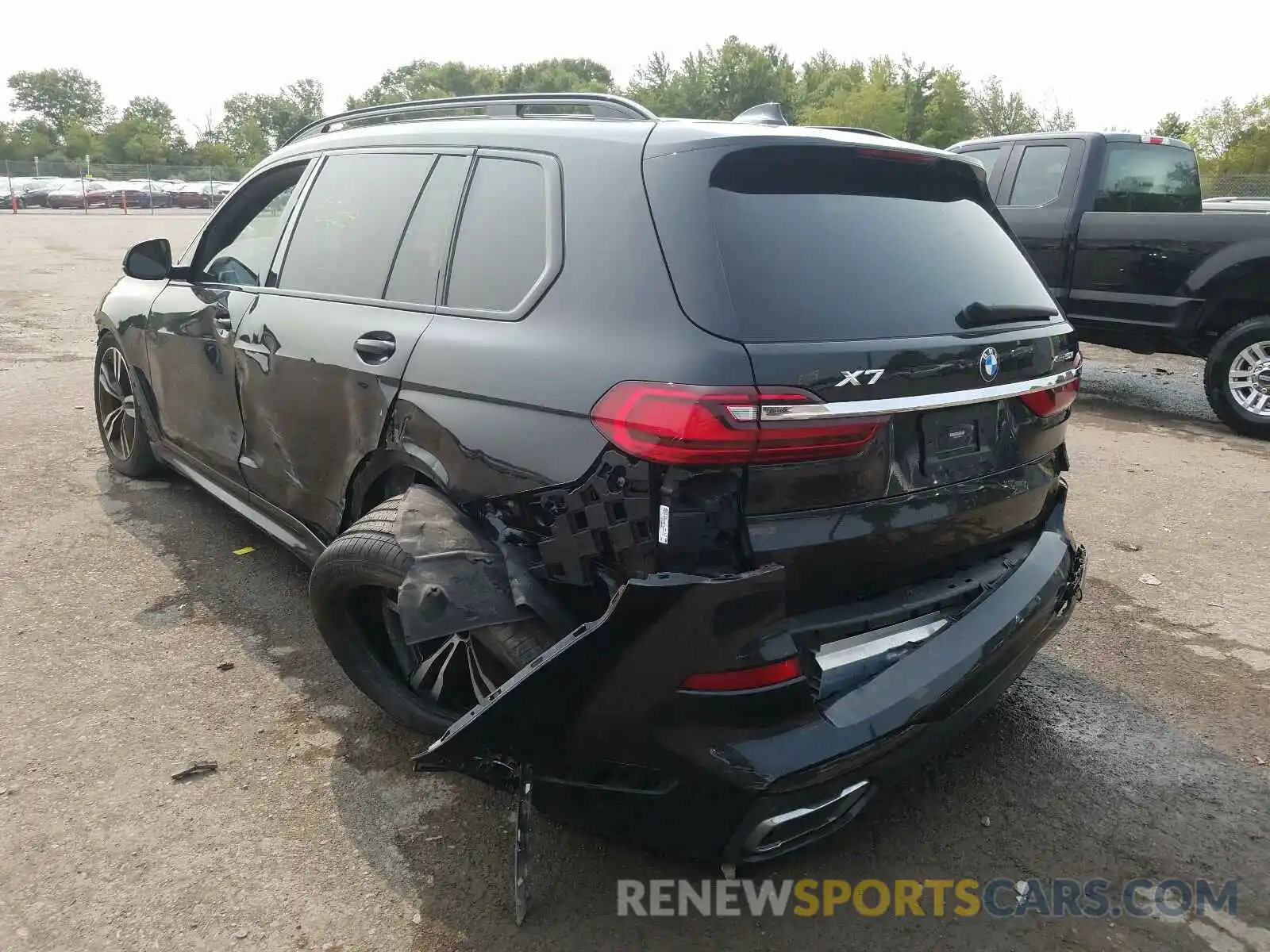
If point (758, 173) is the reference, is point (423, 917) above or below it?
below

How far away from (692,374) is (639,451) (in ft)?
0.65

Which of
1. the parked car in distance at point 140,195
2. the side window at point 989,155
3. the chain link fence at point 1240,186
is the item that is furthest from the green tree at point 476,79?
the side window at point 989,155

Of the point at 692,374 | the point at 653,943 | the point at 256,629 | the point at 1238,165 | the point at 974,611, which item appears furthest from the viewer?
the point at 1238,165

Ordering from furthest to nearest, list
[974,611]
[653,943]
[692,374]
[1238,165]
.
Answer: [1238,165], [974,611], [653,943], [692,374]

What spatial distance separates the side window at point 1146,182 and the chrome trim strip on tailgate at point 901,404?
20.9ft

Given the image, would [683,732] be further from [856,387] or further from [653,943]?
[856,387]

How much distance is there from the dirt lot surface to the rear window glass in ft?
4.53

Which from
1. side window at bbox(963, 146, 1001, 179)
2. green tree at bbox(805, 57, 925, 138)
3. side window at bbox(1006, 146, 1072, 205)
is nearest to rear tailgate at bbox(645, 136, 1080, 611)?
side window at bbox(1006, 146, 1072, 205)

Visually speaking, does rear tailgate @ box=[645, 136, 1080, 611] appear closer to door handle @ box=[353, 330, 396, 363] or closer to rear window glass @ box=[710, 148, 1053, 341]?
rear window glass @ box=[710, 148, 1053, 341]

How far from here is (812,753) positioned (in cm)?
209

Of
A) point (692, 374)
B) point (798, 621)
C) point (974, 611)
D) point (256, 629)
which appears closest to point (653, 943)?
point (798, 621)

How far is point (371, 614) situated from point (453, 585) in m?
0.70

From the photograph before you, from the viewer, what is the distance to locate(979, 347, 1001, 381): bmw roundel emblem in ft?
8.12

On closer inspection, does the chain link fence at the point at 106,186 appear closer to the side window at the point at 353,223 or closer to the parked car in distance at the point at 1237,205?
the parked car in distance at the point at 1237,205
